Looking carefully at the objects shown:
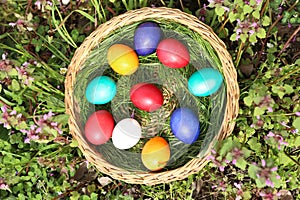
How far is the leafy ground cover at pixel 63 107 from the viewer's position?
178 cm

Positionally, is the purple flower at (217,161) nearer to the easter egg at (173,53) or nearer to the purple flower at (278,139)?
the purple flower at (278,139)

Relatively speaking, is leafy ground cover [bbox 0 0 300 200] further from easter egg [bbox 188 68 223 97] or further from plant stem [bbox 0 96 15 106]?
easter egg [bbox 188 68 223 97]

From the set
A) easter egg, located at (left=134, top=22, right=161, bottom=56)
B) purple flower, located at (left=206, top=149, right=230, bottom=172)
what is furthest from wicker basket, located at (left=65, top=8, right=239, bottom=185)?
purple flower, located at (left=206, top=149, right=230, bottom=172)

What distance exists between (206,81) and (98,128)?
1.42ft

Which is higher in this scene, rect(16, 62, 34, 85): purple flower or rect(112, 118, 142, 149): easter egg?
rect(16, 62, 34, 85): purple flower

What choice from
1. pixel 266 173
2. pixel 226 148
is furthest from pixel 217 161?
pixel 266 173

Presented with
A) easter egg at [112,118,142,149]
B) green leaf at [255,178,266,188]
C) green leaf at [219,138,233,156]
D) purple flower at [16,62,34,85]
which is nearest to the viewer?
green leaf at [255,178,266,188]

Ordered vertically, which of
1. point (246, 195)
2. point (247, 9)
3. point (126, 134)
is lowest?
point (246, 195)

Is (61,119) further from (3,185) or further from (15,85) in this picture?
(3,185)

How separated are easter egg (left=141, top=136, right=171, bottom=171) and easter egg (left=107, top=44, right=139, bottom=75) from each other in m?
0.30

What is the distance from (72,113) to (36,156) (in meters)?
0.28

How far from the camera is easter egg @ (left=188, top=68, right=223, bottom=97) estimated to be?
5.91ft

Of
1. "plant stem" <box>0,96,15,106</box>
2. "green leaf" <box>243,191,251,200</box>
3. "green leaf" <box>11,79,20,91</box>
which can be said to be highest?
"green leaf" <box>11,79,20,91</box>

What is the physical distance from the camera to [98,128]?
1837mm
